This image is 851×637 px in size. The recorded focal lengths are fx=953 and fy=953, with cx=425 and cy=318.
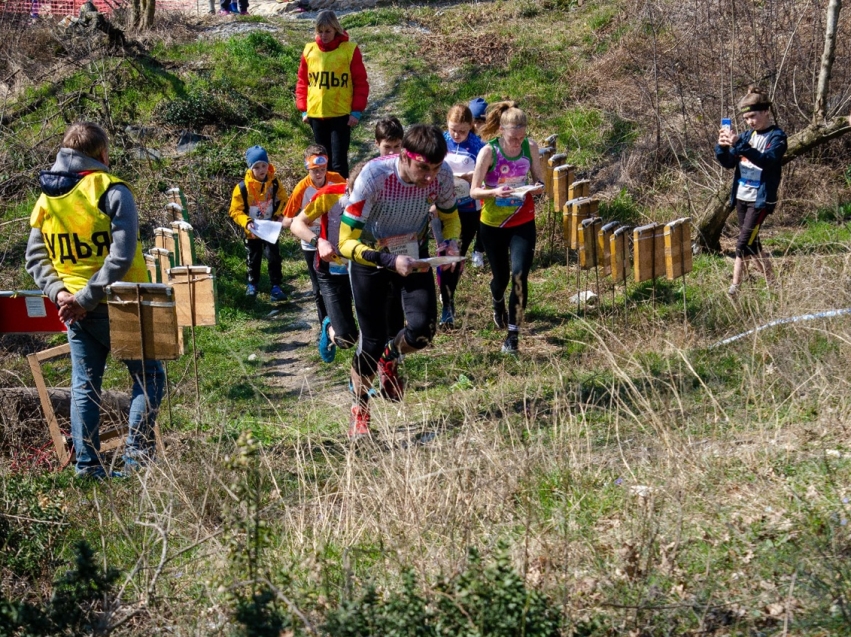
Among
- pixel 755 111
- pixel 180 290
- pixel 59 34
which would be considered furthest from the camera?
pixel 59 34

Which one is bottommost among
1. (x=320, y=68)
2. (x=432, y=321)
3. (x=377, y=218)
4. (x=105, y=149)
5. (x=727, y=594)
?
(x=727, y=594)

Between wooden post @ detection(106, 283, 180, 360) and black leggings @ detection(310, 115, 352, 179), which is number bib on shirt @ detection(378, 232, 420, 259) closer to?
wooden post @ detection(106, 283, 180, 360)

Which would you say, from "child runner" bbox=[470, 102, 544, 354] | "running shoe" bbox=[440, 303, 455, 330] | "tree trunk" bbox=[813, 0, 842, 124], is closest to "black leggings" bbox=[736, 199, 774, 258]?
"tree trunk" bbox=[813, 0, 842, 124]

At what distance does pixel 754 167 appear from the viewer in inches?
303

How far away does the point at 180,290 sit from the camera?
20.4 feet

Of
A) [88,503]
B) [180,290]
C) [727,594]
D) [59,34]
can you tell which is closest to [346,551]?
[727,594]

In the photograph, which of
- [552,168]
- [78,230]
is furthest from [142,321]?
[552,168]

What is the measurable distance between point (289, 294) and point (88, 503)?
5.38 meters

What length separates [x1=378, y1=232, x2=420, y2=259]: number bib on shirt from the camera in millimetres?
5777

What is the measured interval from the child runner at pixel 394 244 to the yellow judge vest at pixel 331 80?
13.6 feet

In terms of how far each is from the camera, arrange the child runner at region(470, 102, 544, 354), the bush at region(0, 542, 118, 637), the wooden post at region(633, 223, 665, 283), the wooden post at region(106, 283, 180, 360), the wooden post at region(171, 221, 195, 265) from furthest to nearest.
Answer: the wooden post at region(171, 221, 195, 265) < the child runner at region(470, 102, 544, 354) < the wooden post at region(633, 223, 665, 283) < the wooden post at region(106, 283, 180, 360) < the bush at region(0, 542, 118, 637)

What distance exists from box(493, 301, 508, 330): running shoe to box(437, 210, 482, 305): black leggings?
38cm

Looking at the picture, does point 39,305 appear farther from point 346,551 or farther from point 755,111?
point 755,111

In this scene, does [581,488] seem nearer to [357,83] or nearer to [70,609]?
[70,609]
